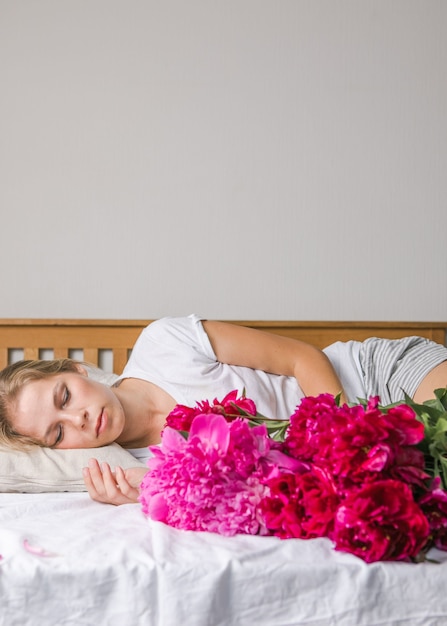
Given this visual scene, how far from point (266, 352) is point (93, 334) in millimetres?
622

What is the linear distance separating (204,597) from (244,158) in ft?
4.91

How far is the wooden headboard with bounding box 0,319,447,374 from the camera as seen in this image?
1.88 meters

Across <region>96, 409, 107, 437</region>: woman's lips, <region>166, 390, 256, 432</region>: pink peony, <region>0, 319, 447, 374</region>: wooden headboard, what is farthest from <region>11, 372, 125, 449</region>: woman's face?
<region>0, 319, 447, 374</region>: wooden headboard

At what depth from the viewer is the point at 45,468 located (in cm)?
120

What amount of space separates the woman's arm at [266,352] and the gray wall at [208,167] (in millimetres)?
465

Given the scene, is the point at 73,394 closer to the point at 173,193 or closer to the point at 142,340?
the point at 142,340

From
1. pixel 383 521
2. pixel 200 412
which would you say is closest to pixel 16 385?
pixel 200 412

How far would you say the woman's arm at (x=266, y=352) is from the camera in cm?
144

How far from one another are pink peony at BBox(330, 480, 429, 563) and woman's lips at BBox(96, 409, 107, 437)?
2.27 feet

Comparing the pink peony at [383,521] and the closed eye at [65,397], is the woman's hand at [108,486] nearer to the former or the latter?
the closed eye at [65,397]

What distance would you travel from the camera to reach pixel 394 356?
5.05 ft

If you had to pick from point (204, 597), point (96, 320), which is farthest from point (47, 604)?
point (96, 320)

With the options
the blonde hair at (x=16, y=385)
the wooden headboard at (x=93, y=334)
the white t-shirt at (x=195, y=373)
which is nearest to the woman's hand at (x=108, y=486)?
the blonde hair at (x=16, y=385)

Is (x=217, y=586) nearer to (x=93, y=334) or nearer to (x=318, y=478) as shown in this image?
(x=318, y=478)
